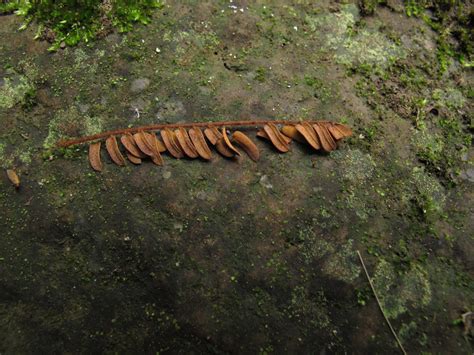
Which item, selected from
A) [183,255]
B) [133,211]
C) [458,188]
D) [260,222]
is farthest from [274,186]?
[458,188]

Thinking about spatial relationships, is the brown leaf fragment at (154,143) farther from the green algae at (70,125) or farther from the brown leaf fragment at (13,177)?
the brown leaf fragment at (13,177)

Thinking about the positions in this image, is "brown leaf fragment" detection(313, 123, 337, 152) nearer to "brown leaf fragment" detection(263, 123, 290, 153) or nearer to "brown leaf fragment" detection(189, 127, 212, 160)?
"brown leaf fragment" detection(263, 123, 290, 153)

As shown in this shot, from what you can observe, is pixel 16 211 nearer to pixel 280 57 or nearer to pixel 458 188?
pixel 280 57

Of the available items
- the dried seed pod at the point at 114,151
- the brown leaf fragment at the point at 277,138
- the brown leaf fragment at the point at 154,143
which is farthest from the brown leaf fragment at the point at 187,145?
the brown leaf fragment at the point at 277,138

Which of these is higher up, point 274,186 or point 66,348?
point 274,186

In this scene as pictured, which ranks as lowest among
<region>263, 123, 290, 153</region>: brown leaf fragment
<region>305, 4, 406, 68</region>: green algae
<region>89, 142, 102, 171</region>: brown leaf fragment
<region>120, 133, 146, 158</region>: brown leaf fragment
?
<region>89, 142, 102, 171</region>: brown leaf fragment

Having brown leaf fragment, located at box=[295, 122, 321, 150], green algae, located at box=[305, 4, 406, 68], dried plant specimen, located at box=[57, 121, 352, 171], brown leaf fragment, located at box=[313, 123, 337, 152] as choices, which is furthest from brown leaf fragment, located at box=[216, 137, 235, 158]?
green algae, located at box=[305, 4, 406, 68]
